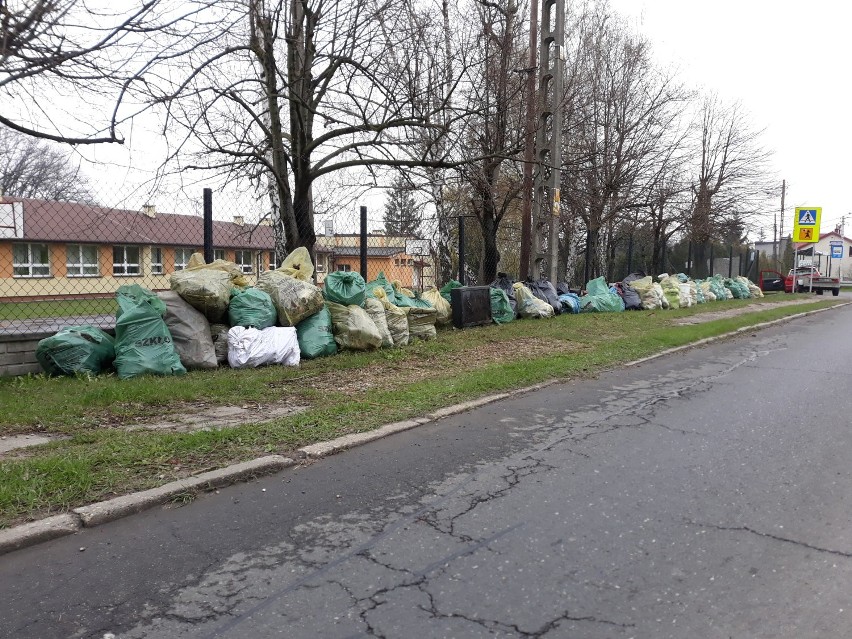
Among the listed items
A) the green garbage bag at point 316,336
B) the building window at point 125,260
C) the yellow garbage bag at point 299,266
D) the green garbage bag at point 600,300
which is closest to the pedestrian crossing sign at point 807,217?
the green garbage bag at point 600,300

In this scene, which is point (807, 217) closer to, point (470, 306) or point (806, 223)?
point (806, 223)

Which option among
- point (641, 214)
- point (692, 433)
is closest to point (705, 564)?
point (692, 433)

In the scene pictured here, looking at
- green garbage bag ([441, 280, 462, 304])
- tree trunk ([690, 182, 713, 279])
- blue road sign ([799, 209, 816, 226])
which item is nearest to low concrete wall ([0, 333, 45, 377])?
green garbage bag ([441, 280, 462, 304])

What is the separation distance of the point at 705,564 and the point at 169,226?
9879 millimetres

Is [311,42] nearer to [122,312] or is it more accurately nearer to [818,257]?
[122,312]

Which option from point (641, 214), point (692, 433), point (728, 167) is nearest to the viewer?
point (692, 433)

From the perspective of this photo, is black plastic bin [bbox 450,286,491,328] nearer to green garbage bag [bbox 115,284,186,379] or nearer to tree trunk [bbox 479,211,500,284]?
tree trunk [bbox 479,211,500,284]

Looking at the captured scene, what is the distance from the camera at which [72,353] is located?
6.91 meters

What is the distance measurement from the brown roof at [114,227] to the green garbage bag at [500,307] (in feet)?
16.7

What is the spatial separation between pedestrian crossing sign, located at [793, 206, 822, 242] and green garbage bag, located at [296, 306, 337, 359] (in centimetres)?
2322

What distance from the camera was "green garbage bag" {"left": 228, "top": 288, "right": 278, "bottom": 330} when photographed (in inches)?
315

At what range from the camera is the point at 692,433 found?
5562 mm

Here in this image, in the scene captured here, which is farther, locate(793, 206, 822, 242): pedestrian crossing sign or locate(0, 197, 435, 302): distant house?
locate(793, 206, 822, 242): pedestrian crossing sign

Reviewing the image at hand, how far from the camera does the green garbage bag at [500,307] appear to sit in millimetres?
13203
